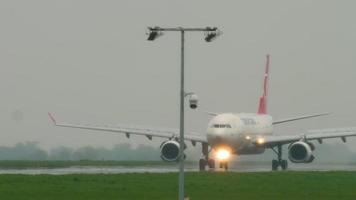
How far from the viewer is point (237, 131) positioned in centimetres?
8562

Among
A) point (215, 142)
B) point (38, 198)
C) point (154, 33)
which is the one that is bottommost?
point (38, 198)

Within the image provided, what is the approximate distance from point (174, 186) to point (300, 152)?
92.9 feet

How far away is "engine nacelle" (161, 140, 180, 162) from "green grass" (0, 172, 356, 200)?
46.0 ft

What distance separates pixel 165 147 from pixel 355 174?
17815mm

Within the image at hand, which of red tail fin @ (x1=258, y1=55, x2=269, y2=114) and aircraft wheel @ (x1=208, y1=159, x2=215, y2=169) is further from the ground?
red tail fin @ (x1=258, y1=55, x2=269, y2=114)

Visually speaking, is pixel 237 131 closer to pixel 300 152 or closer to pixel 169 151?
pixel 300 152

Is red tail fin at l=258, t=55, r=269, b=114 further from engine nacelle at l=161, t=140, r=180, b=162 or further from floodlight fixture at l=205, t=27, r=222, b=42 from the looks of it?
floodlight fixture at l=205, t=27, r=222, b=42

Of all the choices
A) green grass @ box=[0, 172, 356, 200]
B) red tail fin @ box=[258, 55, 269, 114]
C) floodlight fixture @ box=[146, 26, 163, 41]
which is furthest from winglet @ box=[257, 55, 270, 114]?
floodlight fixture @ box=[146, 26, 163, 41]

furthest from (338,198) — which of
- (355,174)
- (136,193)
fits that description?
(355,174)

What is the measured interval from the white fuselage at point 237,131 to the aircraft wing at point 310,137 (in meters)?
0.74

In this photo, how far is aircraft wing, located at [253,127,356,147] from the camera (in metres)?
88.0

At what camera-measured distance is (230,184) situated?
2467 inches

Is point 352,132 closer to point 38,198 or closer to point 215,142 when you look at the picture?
point 215,142

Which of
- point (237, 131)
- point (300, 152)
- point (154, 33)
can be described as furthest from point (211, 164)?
point (154, 33)
